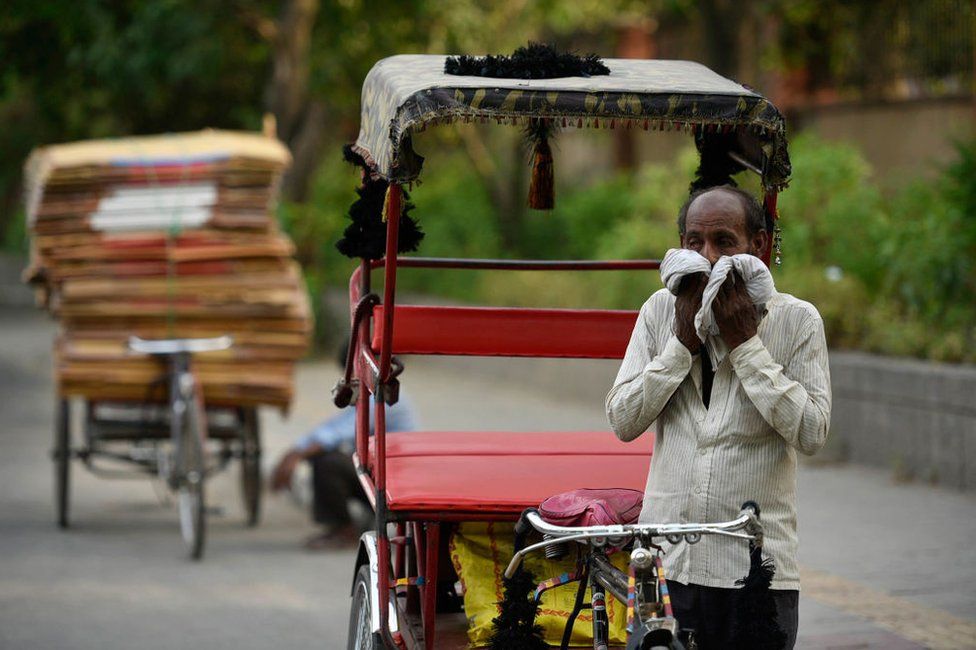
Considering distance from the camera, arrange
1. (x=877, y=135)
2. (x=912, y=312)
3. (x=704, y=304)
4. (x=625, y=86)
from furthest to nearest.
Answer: (x=877, y=135)
(x=912, y=312)
(x=625, y=86)
(x=704, y=304)

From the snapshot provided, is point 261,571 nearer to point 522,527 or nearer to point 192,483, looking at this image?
point 192,483

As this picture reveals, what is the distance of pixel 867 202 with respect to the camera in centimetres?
1234

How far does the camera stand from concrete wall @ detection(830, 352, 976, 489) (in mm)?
9203

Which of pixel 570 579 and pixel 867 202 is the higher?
pixel 867 202

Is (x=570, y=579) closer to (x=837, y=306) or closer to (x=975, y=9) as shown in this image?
(x=837, y=306)

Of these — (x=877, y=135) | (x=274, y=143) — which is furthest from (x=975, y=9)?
(x=274, y=143)

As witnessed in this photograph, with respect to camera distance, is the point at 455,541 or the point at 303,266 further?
the point at 303,266

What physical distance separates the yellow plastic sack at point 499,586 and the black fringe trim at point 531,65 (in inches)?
52.7

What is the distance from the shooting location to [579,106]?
414 centimetres

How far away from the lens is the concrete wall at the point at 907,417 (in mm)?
9203

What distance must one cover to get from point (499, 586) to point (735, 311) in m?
1.44

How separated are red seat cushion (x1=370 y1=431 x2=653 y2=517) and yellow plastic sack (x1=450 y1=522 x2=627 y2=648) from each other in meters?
0.16

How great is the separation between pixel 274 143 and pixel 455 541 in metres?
5.74

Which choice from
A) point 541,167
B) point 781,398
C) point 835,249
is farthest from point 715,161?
point 835,249
